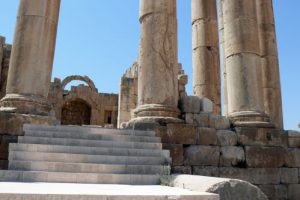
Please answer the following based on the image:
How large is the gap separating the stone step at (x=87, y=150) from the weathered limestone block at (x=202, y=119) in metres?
2.13

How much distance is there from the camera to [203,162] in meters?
8.86

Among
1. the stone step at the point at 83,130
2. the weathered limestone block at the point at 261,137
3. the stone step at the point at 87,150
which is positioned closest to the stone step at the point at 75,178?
the stone step at the point at 87,150

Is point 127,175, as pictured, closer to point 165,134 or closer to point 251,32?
point 165,134

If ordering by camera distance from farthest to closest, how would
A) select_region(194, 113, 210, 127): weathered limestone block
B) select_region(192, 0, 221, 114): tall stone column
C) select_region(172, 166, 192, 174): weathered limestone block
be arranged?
1. select_region(192, 0, 221, 114): tall stone column
2. select_region(194, 113, 210, 127): weathered limestone block
3. select_region(172, 166, 192, 174): weathered limestone block

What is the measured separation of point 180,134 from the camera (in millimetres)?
8898

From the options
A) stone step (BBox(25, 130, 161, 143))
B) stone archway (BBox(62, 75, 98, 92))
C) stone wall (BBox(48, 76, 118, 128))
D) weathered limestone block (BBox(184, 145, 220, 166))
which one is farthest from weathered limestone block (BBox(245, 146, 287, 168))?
stone archway (BBox(62, 75, 98, 92))

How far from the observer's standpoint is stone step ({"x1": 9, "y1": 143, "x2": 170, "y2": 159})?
6961mm

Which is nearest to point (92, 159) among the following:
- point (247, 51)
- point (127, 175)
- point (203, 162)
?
point (127, 175)

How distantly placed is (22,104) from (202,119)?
5600mm

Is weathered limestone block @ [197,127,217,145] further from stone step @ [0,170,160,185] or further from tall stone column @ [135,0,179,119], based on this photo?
stone step @ [0,170,160,185]

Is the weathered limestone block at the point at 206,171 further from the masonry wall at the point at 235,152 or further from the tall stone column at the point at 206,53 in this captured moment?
the tall stone column at the point at 206,53

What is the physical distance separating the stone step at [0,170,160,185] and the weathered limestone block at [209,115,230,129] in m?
3.59

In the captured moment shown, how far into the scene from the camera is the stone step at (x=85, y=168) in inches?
255

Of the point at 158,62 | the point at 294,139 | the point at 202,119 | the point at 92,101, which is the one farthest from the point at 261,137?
the point at 92,101
